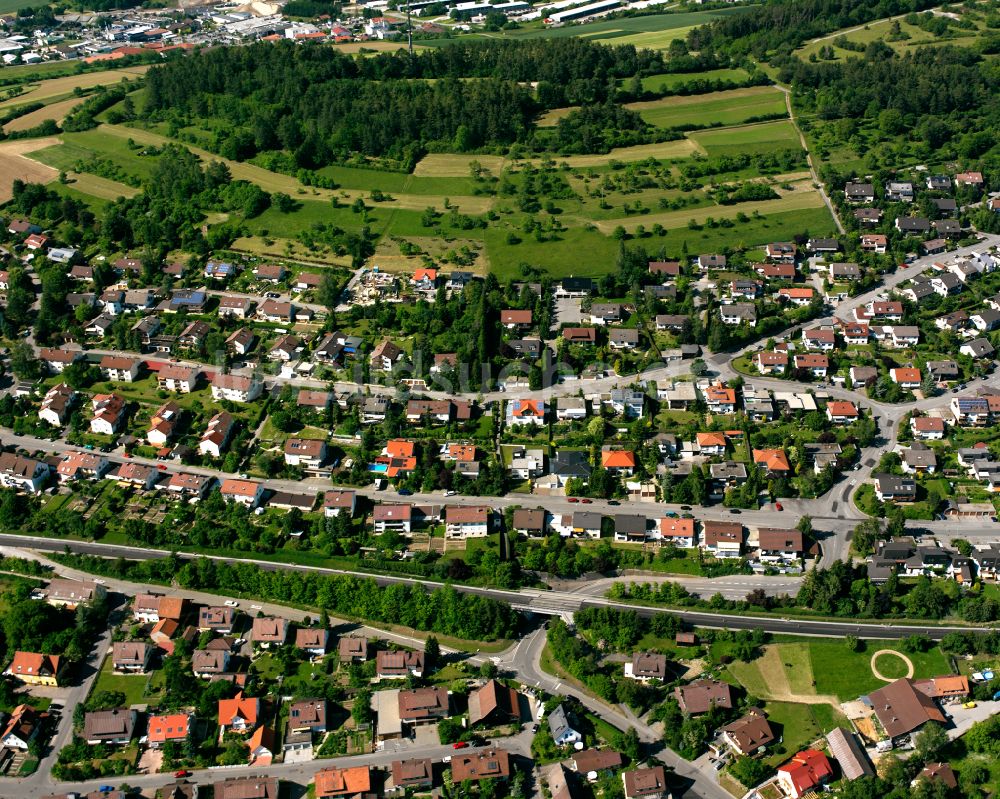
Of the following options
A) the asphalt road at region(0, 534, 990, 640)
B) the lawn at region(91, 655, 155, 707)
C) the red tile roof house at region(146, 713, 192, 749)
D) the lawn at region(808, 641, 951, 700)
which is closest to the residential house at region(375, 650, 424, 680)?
the asphalt road at region(0, 534, 990, 640)

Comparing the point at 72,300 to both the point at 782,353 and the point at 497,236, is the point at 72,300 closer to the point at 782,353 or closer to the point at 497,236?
the point at 497,236

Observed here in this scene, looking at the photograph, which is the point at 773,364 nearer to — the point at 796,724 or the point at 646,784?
the point at 796,724

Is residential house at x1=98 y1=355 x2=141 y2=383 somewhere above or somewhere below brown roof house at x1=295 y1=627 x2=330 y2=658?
above

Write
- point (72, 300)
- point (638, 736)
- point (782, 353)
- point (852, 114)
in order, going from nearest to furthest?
point (638, 736)
point (782, 353)
point (72, 300)
point (852, 114)

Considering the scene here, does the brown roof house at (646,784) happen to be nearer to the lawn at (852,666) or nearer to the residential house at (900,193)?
the lawn at (852,666)

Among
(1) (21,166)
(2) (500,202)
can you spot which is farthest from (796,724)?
(1) (21,166)

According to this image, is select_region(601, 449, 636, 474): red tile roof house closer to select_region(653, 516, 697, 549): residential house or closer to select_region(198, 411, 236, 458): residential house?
select_region(653, 516, 697, 549): residential house

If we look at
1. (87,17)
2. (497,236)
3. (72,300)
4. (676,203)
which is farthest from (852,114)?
(87,17)
